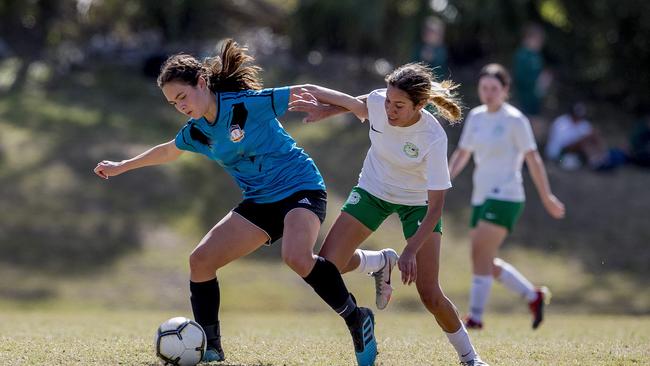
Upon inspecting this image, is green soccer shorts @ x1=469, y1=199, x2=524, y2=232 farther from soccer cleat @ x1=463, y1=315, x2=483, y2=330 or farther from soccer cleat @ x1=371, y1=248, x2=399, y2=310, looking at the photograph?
soccer cleat @ x1=371, y1=248, x2=399, y2=310

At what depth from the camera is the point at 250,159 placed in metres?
6.05

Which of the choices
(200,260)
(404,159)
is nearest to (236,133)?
(200,260)

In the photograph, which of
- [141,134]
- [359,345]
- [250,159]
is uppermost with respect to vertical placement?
[250,159]

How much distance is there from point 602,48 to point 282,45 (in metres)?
6.31

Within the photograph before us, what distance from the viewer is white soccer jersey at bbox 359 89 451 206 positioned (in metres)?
5.88

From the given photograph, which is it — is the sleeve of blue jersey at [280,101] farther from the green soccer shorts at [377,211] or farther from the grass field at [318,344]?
the grass field at [318,344]

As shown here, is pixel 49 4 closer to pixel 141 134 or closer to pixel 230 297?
pixel 141 134

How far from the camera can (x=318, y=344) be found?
7.14 meters

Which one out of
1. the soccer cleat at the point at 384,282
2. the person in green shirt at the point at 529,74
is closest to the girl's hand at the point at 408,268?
the soccer cleat at the point at 384,282

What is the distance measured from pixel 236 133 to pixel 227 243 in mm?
626

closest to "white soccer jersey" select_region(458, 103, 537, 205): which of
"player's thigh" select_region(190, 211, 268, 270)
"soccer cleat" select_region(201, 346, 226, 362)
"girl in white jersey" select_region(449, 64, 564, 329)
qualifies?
"girl in white jersey" select_region(449, 64, 564, 329)

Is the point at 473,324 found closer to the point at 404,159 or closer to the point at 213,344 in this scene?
the point at 404,159

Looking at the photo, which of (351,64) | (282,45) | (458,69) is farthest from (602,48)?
(282,45)

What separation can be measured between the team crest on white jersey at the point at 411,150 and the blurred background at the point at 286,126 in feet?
25.0
